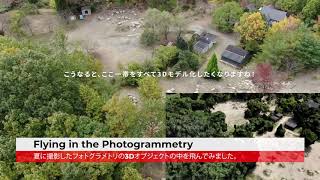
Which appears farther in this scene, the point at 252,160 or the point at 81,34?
the point at 81,34

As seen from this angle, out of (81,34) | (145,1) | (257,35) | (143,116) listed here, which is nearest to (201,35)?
(257,35)

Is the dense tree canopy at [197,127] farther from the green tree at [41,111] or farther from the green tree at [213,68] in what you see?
the green tree at [41,111]

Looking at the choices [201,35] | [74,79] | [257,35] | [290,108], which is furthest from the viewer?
[201,35]

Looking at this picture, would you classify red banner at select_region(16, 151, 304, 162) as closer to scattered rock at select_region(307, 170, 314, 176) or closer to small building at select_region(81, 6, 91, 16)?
scattered rock at select_region(307, 170, 314, 176)

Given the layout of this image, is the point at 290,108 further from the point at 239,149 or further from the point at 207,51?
the point at 207,51

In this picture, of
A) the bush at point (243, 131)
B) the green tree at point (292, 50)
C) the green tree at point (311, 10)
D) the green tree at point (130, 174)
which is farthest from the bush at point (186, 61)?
the green tree at point (130, 174)

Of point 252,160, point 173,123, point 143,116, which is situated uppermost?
point 143,116
